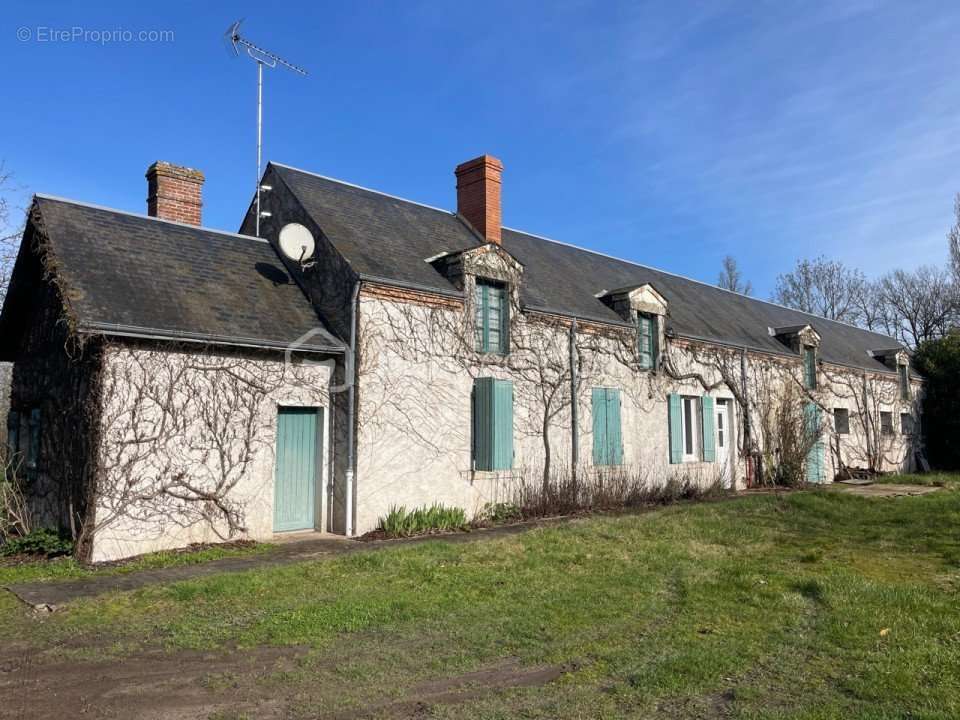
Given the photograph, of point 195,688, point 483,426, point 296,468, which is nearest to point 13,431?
point 296,468

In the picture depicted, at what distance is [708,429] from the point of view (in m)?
16.6

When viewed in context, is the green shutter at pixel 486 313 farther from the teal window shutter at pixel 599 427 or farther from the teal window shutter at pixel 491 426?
the teal window shutter at pixel 599 427

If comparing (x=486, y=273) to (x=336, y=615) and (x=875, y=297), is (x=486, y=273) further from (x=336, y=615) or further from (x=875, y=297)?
(x=875, y=297)

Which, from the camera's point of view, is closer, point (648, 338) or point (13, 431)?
point (13, 431)

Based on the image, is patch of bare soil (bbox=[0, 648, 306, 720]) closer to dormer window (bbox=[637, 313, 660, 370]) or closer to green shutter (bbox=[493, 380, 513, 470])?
green shutter (bbox=[493, 380, 513, 470])

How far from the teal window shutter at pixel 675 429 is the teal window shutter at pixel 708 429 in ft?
3.42

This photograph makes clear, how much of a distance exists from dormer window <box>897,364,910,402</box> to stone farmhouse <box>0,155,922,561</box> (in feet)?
40.0

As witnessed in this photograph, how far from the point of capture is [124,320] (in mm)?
8664

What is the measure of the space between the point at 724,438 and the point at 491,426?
27.7ft

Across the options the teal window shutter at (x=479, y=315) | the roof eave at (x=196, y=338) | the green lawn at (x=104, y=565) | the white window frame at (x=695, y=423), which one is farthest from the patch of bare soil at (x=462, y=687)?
the white window frame at (x=695, y=423)

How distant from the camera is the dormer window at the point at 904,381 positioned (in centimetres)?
2488

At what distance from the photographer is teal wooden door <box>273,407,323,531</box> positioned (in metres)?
10.2

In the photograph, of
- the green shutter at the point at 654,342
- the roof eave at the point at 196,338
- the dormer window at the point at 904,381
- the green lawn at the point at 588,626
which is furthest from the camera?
the dormer window at the point at 904,381

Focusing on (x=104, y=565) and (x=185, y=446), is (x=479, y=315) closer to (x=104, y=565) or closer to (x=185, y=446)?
(x=185, y=446)
